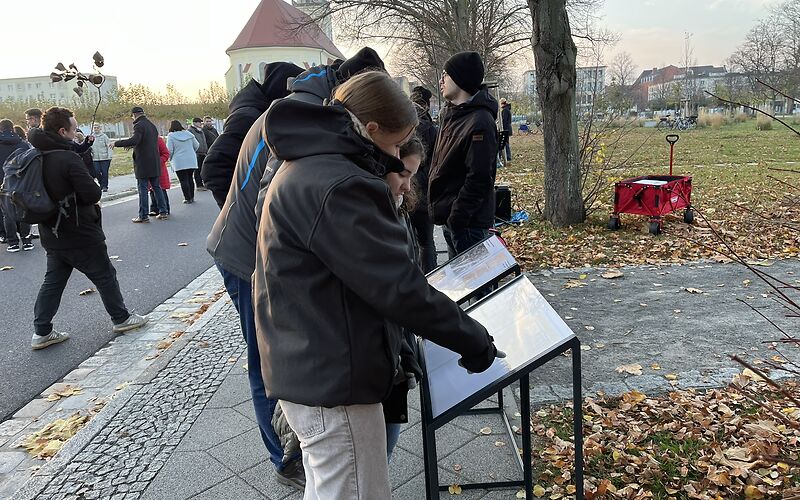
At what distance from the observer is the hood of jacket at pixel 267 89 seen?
10.8 feet

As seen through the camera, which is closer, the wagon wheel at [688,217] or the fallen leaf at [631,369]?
the fallen leaf at [631,369]

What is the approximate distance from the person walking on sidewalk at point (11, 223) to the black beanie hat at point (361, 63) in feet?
27.5

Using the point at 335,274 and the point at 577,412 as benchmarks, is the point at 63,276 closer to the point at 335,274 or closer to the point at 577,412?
Answer: the point at 335,274

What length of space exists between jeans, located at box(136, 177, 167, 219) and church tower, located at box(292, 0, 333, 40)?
37.4 feet

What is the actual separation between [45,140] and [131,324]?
180 cm

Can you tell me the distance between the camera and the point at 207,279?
789 cm

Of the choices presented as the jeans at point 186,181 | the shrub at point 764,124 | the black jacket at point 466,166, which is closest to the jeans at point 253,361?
the black jacket at point 466,166

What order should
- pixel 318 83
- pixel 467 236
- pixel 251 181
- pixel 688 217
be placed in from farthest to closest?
pixel 688 217 < pixel 467 236 < pixel 251 181 < pixel 318 83

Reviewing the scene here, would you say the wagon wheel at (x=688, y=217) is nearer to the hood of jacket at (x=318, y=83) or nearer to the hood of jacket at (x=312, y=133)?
the hood of jacket at (x=318, y=83)

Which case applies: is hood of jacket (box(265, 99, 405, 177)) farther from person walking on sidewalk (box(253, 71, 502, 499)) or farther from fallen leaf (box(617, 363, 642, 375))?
fallen leaf (box(617, 363, 642, 375))

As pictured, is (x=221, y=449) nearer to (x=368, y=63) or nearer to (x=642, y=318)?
(x=368, y=63)

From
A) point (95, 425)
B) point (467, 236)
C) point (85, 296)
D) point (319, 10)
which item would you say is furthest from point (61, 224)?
point (319, 10)

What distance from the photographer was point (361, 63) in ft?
9.16

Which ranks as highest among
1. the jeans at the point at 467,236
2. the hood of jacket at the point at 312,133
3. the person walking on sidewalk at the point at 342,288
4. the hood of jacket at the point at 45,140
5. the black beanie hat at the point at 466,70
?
the black beanie hat at the point at 466,70
